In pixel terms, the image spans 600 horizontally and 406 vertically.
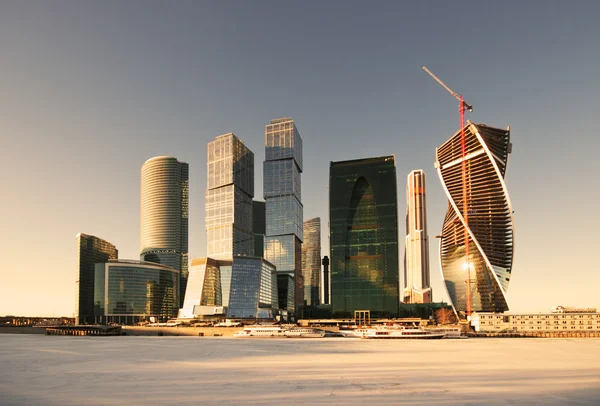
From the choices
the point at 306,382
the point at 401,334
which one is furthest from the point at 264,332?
the point at 306,382

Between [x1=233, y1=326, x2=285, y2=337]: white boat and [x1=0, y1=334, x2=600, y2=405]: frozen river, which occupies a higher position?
[x1=0, y1=334, x2=600, y2=405]: frozen river

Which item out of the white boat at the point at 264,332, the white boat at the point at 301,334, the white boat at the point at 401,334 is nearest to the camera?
the white boat at the point at 401,334

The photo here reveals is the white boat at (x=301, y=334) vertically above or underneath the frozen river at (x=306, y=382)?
underneath

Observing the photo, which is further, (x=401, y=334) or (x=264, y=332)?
(x=264, y=332)

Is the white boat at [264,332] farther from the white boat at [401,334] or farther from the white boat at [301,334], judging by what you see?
the white boat at [401,334]

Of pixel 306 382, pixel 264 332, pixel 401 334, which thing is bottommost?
pixel 264 332

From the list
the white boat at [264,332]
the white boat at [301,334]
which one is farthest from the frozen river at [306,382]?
the white boat at [264,332]

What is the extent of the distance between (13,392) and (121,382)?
10224mm

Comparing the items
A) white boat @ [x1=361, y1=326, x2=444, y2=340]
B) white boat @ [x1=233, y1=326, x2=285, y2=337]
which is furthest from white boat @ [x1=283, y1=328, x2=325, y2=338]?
white boat @ [x1=361, y1=326, x2=444, y2=340]

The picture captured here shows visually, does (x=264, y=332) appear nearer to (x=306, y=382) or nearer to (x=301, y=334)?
(x=301, y=334)

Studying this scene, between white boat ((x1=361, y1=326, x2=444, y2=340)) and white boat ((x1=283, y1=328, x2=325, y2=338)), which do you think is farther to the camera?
white boat ((x1=283, y1=328, x2=325, y2=338))

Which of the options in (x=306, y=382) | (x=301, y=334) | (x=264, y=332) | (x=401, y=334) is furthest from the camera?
(x=264, y=332)

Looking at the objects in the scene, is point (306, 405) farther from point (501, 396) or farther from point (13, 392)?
point (13, 392)

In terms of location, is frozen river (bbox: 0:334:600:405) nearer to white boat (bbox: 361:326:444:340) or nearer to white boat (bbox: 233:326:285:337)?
white boat (bbox: 361:326:444:340)
